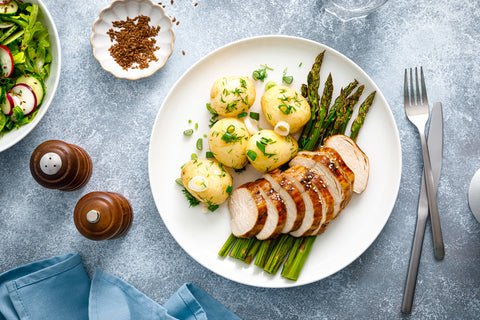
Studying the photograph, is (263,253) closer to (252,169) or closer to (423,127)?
(252,169)

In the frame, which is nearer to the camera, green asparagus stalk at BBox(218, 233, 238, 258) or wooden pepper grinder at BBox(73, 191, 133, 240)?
wooden pepper grinder at BBox(73, 191, 133, 240)

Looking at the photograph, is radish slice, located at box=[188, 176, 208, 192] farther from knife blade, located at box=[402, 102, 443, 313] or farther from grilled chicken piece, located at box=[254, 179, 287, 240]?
knife blade, located at box=[402, 102, 443, 313]

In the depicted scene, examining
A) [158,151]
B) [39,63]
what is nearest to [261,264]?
[158,151]

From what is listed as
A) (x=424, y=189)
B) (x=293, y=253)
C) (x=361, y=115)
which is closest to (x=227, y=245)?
(x=293, y=253)

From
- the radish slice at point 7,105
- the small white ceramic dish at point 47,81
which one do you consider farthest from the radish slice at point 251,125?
the radish slice at point 7,105

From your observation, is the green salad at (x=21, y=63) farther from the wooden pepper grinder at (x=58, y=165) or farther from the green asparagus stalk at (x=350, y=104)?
the green asparagus stalk at (x=350, y=104)

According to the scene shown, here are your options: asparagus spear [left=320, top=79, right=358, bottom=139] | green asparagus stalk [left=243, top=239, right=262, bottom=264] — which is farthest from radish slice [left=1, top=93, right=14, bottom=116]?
asparagus spear [left=320, top=79, right=358, bottom=139]
